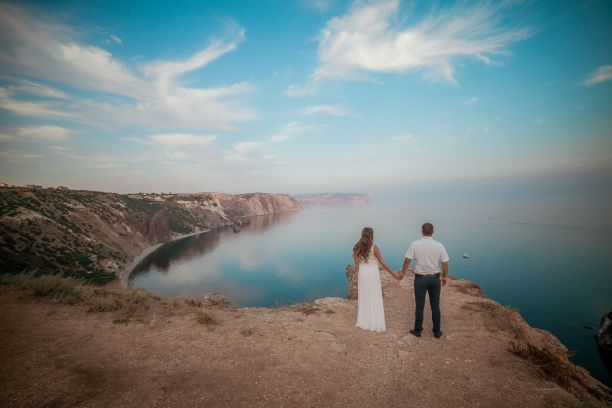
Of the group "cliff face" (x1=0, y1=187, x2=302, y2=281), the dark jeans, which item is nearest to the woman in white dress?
the dark jeans

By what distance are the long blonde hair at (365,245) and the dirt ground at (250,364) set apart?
7.78 feet

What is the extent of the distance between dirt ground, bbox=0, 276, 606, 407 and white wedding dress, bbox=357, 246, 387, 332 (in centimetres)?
29

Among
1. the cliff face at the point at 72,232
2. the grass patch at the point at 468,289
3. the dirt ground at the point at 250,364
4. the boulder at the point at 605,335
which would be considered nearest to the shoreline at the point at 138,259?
the cliff face at the point at 72,232

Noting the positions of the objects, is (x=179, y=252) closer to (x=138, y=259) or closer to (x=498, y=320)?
(x=138, y=259)

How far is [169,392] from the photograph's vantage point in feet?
15.2

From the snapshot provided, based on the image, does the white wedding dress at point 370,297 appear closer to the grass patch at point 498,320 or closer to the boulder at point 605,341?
the grass patch at point 498,320

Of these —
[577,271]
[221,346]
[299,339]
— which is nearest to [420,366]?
[299,339]

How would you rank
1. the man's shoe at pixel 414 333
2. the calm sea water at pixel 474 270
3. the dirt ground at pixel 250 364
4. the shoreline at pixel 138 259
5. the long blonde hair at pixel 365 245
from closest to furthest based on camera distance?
the dirt ground at pixel 250 364 < the long blonde hair at pixel 365 245 < the man's shoe at pixel 414 333 < the calm sea water at pixel 474 270 < the shoreline at pixel 138 259

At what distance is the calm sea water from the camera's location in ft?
103

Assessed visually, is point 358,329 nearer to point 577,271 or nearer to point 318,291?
point 318,291

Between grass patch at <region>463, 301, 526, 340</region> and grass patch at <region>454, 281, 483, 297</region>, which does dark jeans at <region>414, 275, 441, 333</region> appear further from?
grass patch at <region>454, 281, 483, 297</region>

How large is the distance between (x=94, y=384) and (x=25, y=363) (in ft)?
6.25

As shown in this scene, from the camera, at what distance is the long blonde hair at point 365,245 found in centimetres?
698

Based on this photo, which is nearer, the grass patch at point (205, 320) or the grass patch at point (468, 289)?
the grass patch at point (205, 320)
